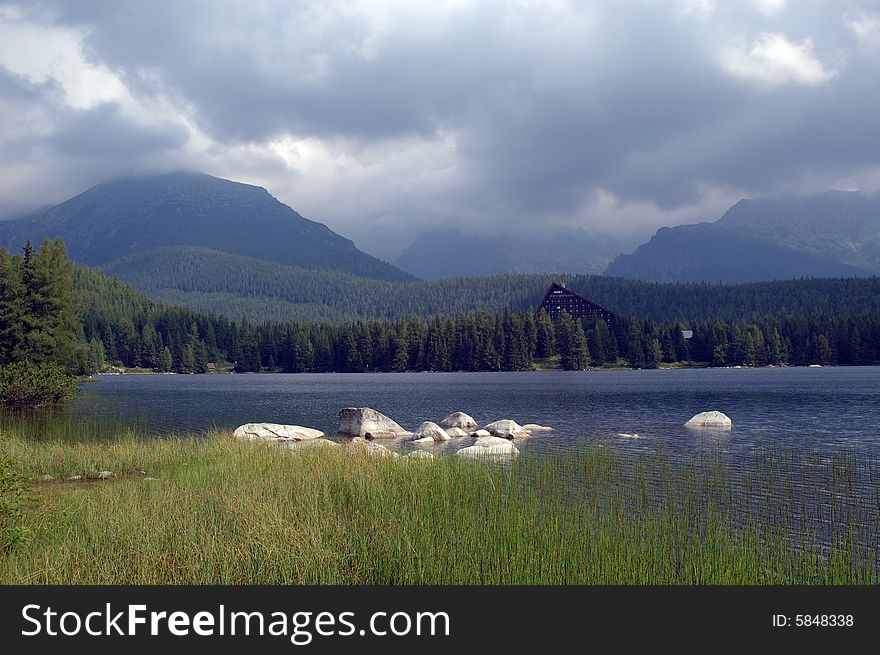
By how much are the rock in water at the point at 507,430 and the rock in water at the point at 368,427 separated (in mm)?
5246

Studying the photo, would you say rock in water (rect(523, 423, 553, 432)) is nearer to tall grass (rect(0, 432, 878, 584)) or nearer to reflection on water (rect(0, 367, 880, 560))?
reflection on water (rect(0, 367, 880, 560))

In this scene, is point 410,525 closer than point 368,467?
Yes

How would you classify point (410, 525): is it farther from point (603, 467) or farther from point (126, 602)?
point (603, 467)

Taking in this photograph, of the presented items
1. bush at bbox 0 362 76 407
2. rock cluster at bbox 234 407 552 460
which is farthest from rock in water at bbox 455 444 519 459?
bush at bbox 0 362 76 407

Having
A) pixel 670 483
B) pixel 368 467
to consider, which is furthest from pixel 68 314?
pixel 670 483

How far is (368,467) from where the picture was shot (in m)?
19.7

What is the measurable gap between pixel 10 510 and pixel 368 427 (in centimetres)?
2775

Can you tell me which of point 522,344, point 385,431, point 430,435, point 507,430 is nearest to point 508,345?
point 522,344

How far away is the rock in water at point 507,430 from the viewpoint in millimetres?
37781

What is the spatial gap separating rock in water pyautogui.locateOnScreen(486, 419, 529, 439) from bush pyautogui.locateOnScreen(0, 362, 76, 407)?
1488 inches

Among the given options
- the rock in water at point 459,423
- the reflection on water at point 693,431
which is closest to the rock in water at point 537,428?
the reflection on water at point 693,431

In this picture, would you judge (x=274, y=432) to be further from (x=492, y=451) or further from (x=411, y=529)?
(x=411, y=529)

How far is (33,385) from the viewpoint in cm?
5231

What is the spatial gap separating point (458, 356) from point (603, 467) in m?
148
